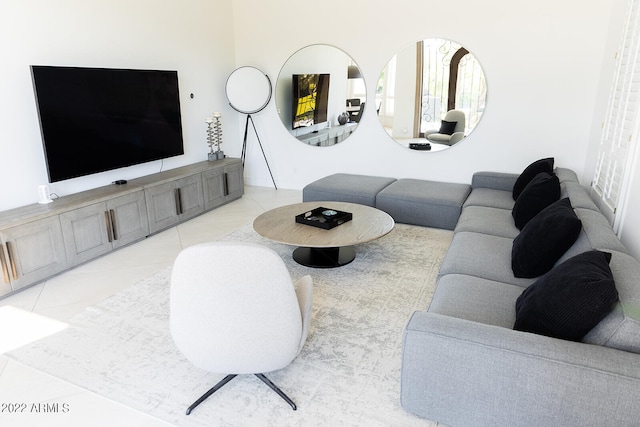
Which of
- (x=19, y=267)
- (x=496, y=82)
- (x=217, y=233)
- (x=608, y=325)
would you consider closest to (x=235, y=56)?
(x=217, y=233)

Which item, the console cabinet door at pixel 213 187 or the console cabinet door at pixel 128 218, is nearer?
the console cabinet door at pixel 128 218

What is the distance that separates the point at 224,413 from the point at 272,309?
2.09 feet

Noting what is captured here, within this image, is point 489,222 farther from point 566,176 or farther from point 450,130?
point 450,130

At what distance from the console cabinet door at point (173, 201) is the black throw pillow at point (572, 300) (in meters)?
3.59

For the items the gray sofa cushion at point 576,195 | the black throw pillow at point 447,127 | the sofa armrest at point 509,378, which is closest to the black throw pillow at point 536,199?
the gray sofa cushion at point 576,195

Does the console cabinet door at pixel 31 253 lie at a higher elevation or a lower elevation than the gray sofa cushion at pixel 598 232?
lower

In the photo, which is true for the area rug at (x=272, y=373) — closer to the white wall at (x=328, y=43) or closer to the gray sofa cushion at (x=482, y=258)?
the gray sofa cushion at (x=482, y=258)

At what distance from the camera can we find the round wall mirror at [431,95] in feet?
16.3

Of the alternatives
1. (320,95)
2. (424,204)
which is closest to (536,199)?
(424,204)

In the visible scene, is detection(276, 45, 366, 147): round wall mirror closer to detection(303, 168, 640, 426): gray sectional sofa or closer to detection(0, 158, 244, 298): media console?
detection(0, 158, 244, 298): media console

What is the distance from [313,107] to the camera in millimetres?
5891

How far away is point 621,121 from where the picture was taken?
3.30 m

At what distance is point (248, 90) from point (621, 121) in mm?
4349

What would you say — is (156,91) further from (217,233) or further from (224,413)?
(224,413)
